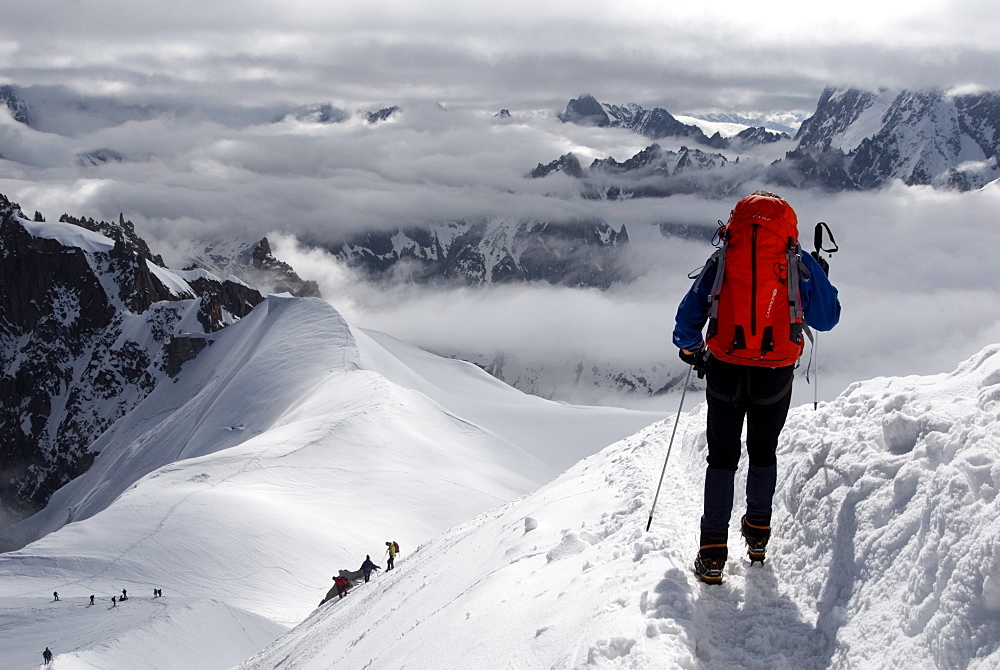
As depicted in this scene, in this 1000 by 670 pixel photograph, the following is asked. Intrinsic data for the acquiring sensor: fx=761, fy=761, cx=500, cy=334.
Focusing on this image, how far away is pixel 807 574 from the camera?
6.06 metres

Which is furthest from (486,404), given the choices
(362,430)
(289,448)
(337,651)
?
(337,651)

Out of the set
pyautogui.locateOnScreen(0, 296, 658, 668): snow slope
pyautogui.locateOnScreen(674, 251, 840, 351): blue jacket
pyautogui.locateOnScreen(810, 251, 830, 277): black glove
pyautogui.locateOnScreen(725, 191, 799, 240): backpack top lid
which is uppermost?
pyautogui.locateOnScreen(725, 191, 799, 240): backpack top lid

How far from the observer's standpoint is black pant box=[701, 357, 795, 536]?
616 centimetres

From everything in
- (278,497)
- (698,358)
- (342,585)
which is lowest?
(278,497)

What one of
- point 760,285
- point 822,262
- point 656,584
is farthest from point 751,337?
point 656,584

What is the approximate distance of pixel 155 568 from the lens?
3919 centimetres

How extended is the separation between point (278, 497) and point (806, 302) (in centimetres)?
4461

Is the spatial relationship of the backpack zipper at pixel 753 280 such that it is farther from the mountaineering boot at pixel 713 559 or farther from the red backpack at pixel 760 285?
the mountaineering boot at pixel 713 559

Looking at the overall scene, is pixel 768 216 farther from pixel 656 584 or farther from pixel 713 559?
pixel 656 584

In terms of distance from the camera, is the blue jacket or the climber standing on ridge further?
the blue jacket

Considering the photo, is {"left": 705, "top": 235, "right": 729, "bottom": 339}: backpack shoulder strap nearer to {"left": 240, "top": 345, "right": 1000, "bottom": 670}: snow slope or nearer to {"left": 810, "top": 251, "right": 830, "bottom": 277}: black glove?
{"left": 810, "top": 251, "right": 830, "bottom": 277}: black glove

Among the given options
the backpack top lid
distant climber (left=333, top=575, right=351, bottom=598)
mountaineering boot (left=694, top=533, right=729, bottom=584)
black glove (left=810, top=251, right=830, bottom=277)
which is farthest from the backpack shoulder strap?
distant climber (left=333, top=575, right=351, bottom=598)

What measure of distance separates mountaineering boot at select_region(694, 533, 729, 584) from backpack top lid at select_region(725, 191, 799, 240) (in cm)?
251

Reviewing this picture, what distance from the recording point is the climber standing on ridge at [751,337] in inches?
233
